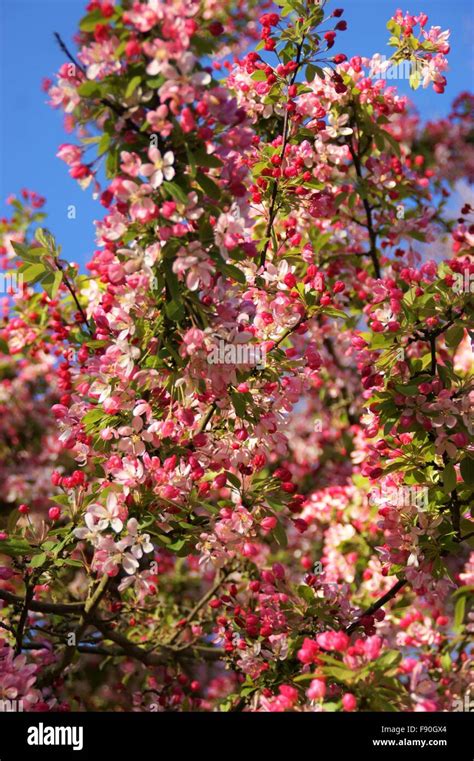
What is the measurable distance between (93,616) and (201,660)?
33.0 inches

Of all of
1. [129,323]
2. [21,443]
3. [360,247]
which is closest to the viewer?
[129,323]

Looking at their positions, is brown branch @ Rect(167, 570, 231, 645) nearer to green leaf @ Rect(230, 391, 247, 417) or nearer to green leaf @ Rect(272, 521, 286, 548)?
green leaf @ Rect(272, 521, 286, 548)

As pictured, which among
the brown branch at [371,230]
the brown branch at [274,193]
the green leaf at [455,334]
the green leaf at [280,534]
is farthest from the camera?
the brown branch at [371,230]

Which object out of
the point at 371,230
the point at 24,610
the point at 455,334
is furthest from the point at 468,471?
the point at 371,230

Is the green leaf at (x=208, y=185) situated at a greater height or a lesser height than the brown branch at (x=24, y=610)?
greater

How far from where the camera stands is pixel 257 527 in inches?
94.1

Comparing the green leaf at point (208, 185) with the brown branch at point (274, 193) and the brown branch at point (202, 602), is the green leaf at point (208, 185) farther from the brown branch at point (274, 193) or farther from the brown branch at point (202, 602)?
the brown branch at point (202, 602)

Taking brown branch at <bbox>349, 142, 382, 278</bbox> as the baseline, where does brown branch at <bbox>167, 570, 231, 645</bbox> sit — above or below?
Answer: below

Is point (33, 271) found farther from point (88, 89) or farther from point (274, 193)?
point (274, 193)

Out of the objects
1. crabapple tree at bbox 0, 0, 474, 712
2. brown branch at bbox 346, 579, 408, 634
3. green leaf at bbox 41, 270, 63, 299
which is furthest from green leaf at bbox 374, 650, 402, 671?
green leaf at bbox 41, 270, 63, 299

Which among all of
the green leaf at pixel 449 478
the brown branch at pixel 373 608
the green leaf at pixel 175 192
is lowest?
the brown branch at pixel 373 608

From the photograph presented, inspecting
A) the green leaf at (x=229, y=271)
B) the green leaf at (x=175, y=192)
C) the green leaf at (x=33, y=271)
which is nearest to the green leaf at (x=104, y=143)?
the green leaf at (x=175, y=192)
